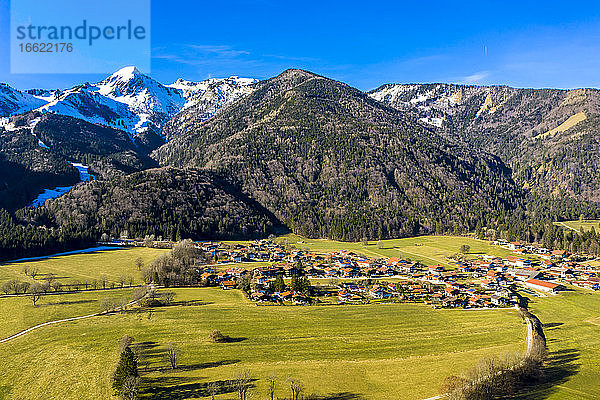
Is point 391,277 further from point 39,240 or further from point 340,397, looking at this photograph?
point 39,240

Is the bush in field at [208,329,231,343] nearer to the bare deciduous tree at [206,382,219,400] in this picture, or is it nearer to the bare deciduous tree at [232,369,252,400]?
the bare deciduous tree at [232,369,252,400]

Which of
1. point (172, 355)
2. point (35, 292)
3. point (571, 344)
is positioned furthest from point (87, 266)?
point (571, 344)

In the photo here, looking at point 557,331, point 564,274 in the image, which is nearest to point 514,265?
point 564,274

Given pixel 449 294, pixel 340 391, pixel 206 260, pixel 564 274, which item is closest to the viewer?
pixel 340 391

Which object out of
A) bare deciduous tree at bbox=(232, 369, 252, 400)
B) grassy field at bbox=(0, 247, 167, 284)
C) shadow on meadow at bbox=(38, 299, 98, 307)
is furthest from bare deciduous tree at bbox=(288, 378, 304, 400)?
grassy field at bbox=(0, 247, 167, 284)

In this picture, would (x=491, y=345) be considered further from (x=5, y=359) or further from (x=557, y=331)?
(x=5, y=359)

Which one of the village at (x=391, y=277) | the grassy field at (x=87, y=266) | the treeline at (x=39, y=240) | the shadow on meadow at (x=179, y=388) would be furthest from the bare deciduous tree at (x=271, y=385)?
the treeline at (x=39, y=240)
